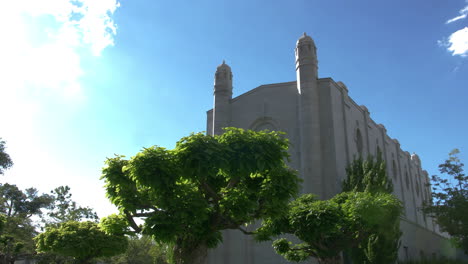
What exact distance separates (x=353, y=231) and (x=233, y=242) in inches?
582

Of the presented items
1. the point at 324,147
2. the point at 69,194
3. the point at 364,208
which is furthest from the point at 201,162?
the point at 69,194

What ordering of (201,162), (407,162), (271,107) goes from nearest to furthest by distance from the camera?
(201,162) → (271,107) → (407,162)

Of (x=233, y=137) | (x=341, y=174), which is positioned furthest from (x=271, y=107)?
(x=233, y=137)

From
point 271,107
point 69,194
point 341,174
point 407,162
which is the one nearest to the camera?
point 341,174

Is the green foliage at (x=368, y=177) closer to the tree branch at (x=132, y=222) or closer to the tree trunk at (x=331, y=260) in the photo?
the tree trunk at (x=331, y=260)

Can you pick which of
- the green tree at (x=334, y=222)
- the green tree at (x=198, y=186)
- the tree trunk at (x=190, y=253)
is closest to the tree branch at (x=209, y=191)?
the green tree at (x=198, y=186)

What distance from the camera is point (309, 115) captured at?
28.5 meters

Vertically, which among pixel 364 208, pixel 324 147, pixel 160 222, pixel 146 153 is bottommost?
pixel 160 222

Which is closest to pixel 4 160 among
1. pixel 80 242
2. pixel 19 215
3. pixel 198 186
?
pixel 19 215

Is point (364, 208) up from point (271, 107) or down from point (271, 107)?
down

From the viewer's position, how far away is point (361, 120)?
3578cm

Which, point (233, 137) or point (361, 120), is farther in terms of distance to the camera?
point (361, 120)

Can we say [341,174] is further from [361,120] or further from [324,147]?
[361,120]

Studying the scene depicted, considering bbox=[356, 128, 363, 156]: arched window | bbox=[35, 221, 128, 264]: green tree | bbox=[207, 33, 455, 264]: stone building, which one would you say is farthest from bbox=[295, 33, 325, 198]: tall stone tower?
bbox=[35, 221, 128, 264]: green tree
